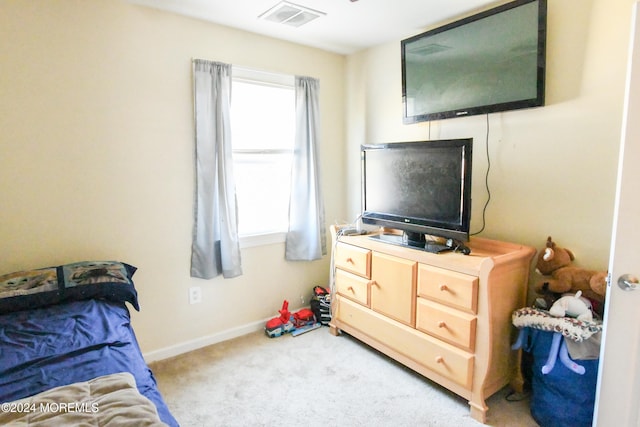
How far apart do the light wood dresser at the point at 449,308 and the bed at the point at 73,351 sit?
151 centimetres

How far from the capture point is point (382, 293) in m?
2.47

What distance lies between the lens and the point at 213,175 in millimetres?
2656

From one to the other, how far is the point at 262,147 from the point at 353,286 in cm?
135

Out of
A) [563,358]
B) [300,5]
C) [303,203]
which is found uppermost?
[300,5]

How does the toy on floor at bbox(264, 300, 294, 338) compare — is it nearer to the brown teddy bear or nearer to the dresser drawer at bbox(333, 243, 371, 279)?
the dresser drawer at bbox(333, 243, 371, 279)

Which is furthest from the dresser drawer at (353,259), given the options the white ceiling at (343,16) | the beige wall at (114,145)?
the white ceiling at (343,16)

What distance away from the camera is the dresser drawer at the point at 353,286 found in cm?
260

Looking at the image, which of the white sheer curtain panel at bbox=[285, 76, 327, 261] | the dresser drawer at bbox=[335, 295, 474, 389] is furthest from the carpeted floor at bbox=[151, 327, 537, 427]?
the white sheer curtain panel at bbox=[285, 76, 327, 261]

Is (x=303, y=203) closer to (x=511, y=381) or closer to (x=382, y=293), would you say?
(x=382, y=293)

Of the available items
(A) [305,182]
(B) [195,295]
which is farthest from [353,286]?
(B) [195,295]

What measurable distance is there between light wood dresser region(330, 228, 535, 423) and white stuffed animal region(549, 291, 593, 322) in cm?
24

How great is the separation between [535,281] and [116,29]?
10.0ft

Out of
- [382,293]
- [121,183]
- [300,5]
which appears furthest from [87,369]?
[300,5]

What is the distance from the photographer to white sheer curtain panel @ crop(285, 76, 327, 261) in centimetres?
310
